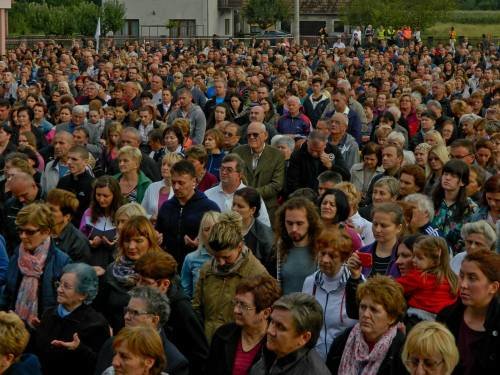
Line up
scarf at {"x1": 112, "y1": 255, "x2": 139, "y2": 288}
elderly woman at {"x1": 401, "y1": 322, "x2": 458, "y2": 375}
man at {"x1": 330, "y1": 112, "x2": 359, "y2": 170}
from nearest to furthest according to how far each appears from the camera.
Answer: elderly woman at {"x1": 401, "y1": 322, "x2": 458, "y2": 375} → scarf at {"x1": 112, "y1": 255, "x2": 139, "y2": 288} → man at {"x1": 330, "y1": 112, "x2": 359, "y2": 170}

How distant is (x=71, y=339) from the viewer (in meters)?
7.42

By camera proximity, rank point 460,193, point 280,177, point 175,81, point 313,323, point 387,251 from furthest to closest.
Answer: point 175,81 < point 280,177 < point 460,193 < point 387,251 < point 313,323

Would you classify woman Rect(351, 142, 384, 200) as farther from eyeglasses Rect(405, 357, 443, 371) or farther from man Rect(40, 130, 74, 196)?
eyeglasses Rect(405, 357, 443, 371)

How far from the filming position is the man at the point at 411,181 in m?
10.4

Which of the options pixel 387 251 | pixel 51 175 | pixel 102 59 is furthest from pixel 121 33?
pixel 387 251

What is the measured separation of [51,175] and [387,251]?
515 centimetres

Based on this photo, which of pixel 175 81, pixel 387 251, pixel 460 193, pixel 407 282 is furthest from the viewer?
pixel 175 81

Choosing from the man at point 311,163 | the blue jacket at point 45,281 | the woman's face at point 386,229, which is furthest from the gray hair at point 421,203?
the man at point 311,163

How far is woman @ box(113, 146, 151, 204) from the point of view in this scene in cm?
1120

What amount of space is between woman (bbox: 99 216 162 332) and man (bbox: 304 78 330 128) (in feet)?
33.6

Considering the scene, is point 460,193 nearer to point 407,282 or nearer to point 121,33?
point 407,282

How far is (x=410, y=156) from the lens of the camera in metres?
12.7

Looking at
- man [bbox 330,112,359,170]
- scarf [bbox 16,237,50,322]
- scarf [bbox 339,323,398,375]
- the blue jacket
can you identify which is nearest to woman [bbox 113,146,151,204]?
the blue jacket

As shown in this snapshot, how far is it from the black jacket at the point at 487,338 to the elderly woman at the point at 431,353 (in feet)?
1.11
